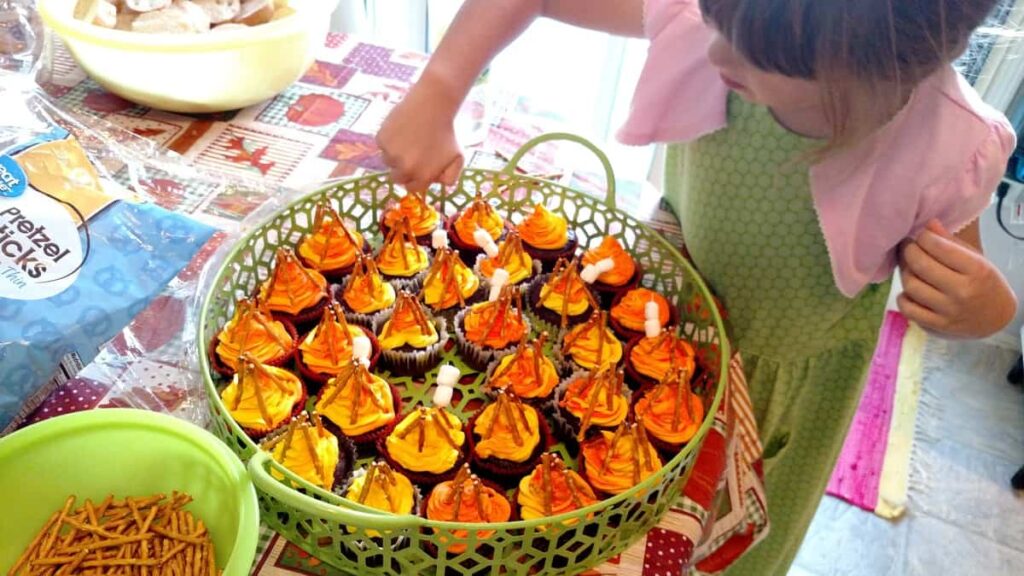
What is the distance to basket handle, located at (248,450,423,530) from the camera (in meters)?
0.49

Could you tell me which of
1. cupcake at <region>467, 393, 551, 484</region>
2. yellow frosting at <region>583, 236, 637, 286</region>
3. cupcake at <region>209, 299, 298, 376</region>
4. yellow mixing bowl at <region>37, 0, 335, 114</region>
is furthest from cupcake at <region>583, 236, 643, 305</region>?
yellow mixing bowl at <region>37, 0, 335, 114</region>

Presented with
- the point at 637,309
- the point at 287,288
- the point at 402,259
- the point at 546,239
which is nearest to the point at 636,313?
the point at 637,309

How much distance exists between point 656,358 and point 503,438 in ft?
0.62

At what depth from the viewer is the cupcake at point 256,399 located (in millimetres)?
660

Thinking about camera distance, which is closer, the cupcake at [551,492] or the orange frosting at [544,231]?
the cupcake at [551,492]

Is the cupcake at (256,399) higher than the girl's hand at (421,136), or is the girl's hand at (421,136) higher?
the girl's hand at (421,136)

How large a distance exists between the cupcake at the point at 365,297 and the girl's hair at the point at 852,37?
1.43 ft

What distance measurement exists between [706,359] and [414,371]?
0.29 m

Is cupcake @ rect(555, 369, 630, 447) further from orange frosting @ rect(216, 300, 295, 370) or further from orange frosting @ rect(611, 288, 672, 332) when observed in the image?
orange frosting @ rect(216, 300, 295, 370)

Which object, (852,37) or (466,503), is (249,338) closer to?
(466,503)

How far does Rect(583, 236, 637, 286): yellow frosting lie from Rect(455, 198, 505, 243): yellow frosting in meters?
0.11

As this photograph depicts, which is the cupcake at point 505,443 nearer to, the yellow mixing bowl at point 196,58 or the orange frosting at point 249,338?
the orange frosting at point 249,338

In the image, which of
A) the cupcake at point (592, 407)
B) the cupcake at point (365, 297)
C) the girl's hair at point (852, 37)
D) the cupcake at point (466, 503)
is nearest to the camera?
the girl's hair at point (852, 37)

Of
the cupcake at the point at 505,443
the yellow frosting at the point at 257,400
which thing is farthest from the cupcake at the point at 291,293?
the cupcake at the point at 505,443
